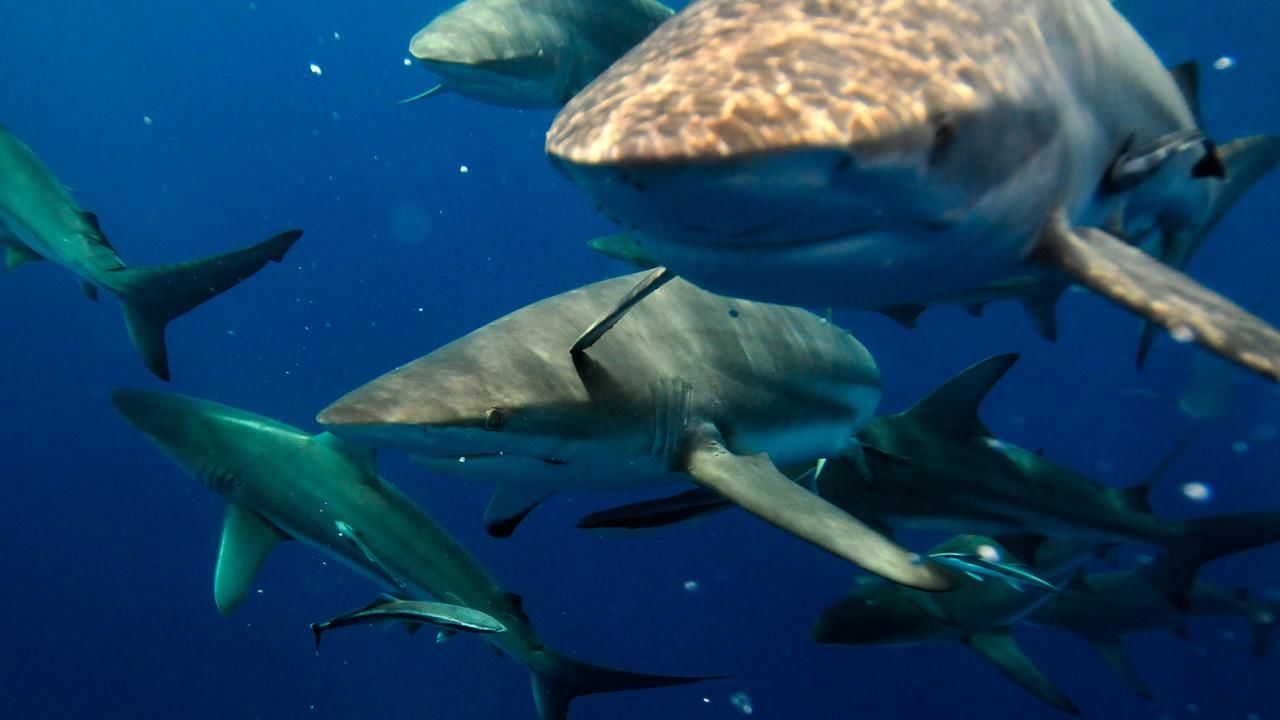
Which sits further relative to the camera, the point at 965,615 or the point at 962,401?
the point at 965,615

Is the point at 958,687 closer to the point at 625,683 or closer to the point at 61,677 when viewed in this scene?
the point at 625,683

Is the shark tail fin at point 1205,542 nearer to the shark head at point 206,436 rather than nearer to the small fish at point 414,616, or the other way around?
the small fish at point 414,616

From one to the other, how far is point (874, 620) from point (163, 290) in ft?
16.2

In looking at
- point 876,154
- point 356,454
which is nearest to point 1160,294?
point 876,154

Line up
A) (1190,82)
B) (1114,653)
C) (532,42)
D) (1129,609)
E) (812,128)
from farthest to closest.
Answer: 1. (1114,653)
2. (1129,609)
3. (532,42)
4. (1190,82)
5. (812,128)

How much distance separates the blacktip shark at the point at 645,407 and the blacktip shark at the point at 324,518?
0.64 meters

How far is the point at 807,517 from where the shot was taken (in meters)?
2.30

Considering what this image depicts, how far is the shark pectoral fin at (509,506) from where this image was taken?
369 centimetres

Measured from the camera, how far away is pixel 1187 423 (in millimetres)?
25266

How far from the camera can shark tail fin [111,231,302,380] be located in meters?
4.34

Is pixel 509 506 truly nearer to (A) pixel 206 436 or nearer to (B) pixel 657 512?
(B) pixel 657 512

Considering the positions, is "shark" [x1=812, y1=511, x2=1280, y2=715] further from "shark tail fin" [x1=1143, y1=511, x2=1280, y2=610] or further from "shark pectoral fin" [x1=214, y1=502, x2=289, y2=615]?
"shark pectoral fin" [x1=214, y1=502, x2=289, y2=615]

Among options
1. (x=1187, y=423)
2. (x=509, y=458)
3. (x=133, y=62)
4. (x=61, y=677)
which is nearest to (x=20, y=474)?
(x=61, y=677)

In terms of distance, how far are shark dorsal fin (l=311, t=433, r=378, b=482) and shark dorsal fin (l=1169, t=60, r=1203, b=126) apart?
434 centimetres
